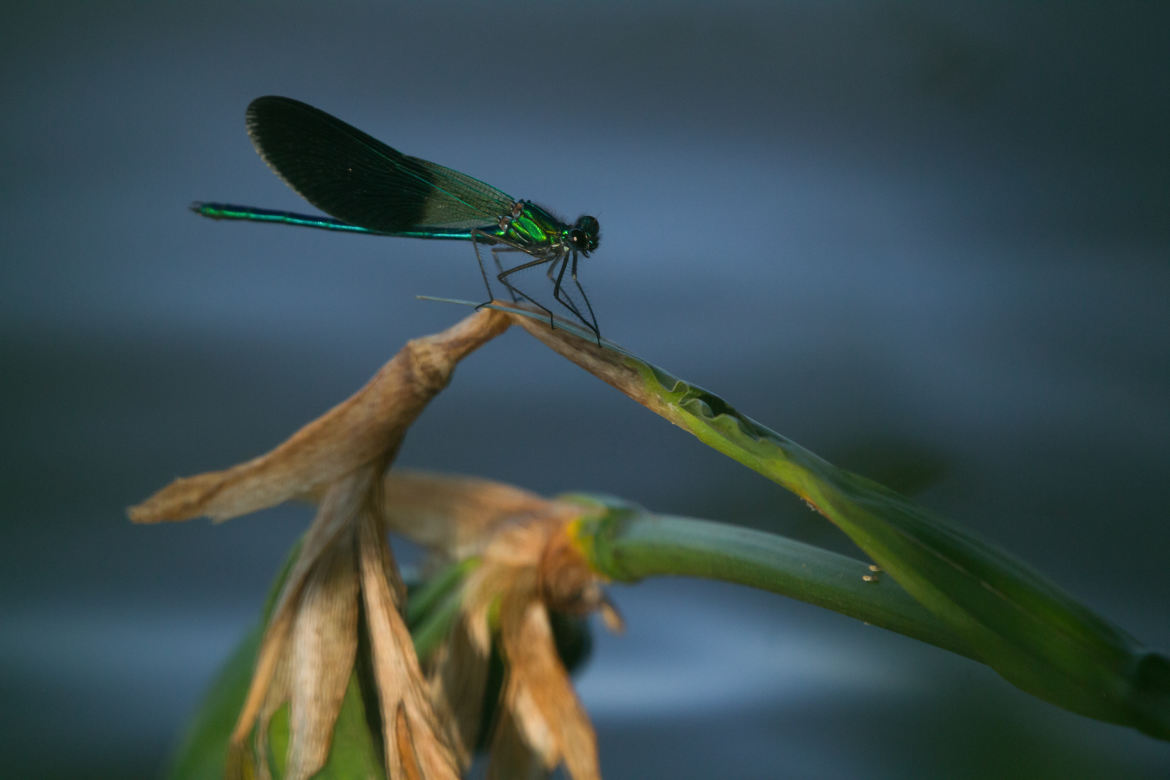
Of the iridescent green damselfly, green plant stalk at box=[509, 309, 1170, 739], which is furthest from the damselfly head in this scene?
green plant stalk at box=[509, 309, 1170, 739]

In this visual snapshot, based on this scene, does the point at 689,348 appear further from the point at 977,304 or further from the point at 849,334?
the point at 977,304

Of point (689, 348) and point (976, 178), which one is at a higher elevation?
point (976, 178)

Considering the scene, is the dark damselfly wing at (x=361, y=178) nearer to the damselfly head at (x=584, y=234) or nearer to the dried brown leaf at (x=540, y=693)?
the damselfly head at (x=584, y=234)

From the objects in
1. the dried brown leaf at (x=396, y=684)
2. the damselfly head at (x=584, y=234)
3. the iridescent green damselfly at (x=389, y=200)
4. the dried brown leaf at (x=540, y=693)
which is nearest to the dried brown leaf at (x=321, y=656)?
the dried brown leaf at (x=396, y=684)

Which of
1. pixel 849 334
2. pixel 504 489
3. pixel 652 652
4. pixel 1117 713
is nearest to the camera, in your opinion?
pixel 1117 713

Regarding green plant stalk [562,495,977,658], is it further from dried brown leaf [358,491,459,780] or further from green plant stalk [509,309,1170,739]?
dried brown leaf [358,491,459,780]

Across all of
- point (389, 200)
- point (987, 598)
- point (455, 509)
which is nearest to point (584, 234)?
point (389, 200)

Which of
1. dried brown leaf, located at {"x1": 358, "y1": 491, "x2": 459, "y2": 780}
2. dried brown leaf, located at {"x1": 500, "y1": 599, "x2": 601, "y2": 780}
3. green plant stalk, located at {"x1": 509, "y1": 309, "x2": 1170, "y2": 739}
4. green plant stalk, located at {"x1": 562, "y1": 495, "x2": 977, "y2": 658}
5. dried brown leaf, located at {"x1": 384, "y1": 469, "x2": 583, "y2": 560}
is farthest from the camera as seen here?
dried brown leaf, located at {"x1": 384, "y1": 469, "x2": 583, "y2": 560}

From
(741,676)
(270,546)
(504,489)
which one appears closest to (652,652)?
(741,676)
